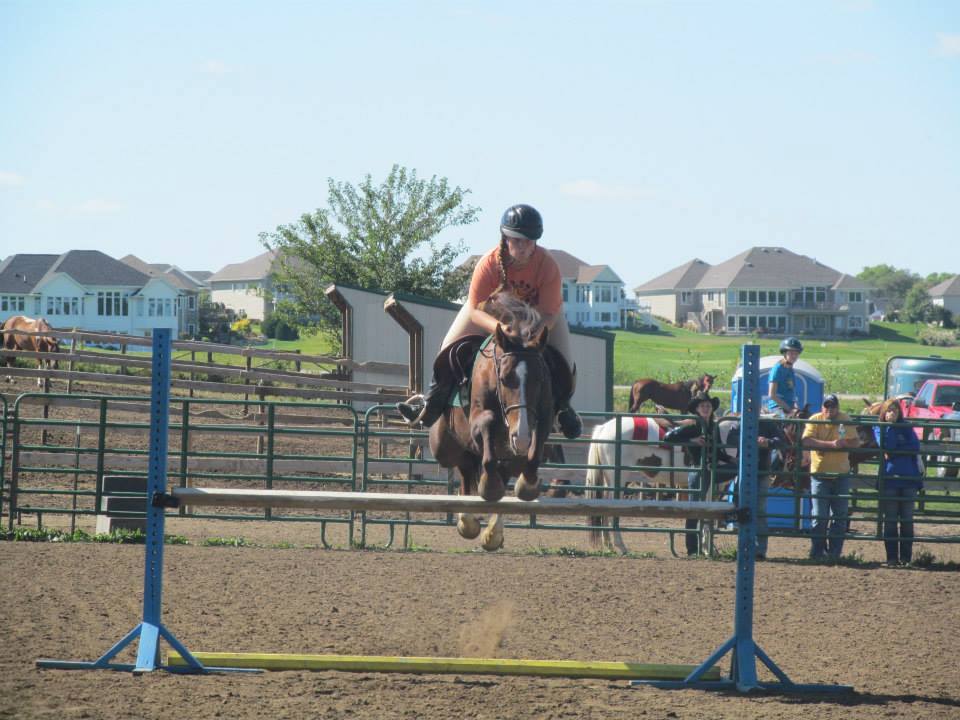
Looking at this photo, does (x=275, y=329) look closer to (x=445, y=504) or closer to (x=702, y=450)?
(x=702, y=450)

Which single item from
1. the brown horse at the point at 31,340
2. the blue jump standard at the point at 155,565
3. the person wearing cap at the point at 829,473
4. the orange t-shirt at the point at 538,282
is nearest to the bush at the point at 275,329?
the brown horse at the point at 31,340

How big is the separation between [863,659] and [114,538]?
8020 mm

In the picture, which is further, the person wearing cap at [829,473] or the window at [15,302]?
the window at [15,302]

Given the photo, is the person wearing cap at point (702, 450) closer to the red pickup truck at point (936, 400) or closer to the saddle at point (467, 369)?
the saddle at point (467, 369)

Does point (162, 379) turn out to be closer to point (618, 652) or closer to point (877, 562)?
point (618, 652)

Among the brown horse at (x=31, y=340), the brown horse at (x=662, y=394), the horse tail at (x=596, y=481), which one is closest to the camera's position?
the horse tail at (x=596, y=481)

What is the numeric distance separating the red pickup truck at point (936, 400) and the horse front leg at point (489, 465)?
17.4m

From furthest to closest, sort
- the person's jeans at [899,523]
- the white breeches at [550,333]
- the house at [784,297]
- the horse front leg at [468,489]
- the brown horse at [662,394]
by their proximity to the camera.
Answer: the house at [784,297] < the brown horse at [662,394] < the person's jeans at [899,523] < the horse front leg at [468,489] < the white breeches at [550,333]

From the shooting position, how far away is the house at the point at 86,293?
66.7 m

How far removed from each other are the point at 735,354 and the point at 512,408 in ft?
218

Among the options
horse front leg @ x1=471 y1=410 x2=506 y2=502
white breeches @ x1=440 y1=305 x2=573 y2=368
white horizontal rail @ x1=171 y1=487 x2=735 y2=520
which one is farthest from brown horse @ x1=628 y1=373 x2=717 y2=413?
horse front leg @ x1=471 y1=410 x2=506 y2=502

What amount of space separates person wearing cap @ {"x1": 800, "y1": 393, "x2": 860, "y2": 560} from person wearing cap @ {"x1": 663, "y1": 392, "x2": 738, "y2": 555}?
0.94 m

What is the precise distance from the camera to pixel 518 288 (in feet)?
22.2

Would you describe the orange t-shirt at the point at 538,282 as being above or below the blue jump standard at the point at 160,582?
above
